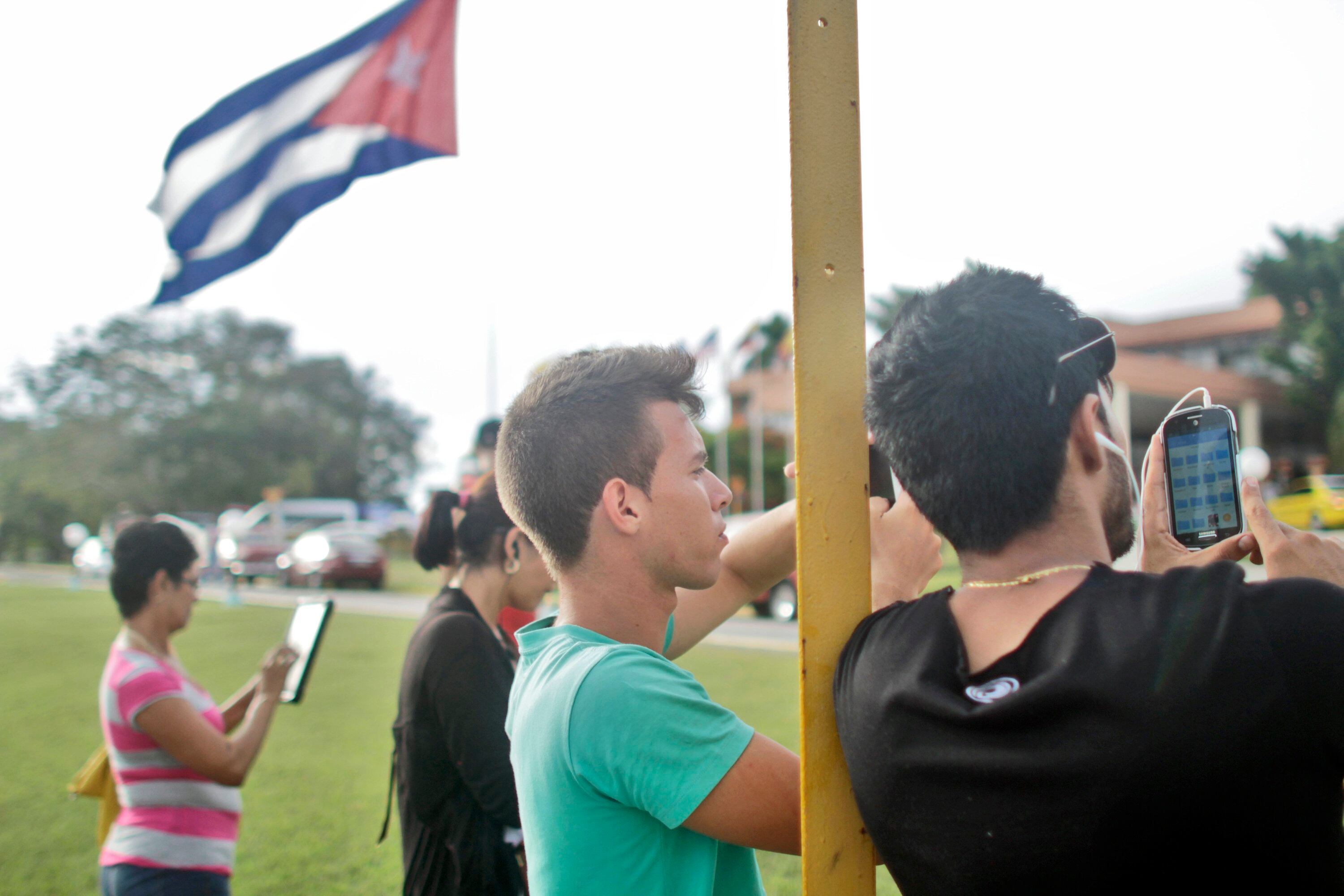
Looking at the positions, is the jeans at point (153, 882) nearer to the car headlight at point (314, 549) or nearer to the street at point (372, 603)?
the street at point (372, 603)

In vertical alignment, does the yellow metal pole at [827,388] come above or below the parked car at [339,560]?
above

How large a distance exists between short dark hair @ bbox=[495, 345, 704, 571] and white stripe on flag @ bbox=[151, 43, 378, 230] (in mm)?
3278

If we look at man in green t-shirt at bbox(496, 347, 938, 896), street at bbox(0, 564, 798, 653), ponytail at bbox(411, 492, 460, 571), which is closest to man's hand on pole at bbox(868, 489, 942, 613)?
man in green t-shirt at bbox(496, 347, 938, 896)

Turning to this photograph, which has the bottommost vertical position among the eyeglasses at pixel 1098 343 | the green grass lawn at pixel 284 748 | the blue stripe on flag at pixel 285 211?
the green grass lawn at pixel 284 748

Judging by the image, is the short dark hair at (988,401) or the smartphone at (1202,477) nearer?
the short dark hair at (988,401)

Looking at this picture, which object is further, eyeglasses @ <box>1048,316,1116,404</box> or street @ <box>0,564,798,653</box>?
street @ <box>0,564,798,653</box>

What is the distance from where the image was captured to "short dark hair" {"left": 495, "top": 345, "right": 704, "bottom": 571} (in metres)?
1.53

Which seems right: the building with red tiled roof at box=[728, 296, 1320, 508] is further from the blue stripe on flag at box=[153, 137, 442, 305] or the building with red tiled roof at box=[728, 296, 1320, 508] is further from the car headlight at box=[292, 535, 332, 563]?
the blue stripe on flag at box=[153, 137, 442, 305]

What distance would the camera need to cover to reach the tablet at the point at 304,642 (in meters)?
3.47

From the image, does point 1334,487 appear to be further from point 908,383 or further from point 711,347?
point 908,383

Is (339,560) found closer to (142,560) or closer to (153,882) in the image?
(142,560)

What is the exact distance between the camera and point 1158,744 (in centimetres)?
103

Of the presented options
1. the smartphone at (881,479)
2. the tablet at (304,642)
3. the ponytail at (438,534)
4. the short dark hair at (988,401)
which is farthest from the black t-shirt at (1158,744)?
the tablet at (304,642)

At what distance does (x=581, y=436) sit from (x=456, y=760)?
50.8 inches
